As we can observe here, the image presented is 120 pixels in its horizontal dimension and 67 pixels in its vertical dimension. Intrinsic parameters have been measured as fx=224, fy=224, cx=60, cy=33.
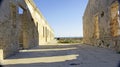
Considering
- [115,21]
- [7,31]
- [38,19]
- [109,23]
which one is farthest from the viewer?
[38,19]

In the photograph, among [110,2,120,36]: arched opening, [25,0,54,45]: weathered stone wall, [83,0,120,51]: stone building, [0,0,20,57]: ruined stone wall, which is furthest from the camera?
[25,0,54,45]: weathered stone wall

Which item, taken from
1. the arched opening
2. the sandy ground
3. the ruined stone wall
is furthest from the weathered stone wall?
the sandy ground

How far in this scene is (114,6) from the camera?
41.8 feet

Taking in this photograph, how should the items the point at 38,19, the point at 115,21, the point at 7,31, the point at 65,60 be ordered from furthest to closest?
the point at 38,19
the point at 115,21
the point at 7,31
the point at 65,60

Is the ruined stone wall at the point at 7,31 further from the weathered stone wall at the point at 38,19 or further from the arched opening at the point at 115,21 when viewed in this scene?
the arched opening at the point at 115,21

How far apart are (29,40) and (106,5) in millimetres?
5504

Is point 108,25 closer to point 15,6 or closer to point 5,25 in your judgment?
point 15,6

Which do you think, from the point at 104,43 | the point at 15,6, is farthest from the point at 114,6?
the point at 15,6

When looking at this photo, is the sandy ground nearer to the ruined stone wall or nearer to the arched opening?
the ruined stone wall

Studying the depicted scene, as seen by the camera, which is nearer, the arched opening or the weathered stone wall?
the arched opening

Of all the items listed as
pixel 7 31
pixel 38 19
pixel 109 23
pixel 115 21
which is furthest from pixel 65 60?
pixel 38 19

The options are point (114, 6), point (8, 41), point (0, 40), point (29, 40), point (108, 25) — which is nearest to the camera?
point (0, 40)

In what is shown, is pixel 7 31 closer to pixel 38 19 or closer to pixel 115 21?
pixel 115 21

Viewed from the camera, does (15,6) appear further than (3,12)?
Yes
